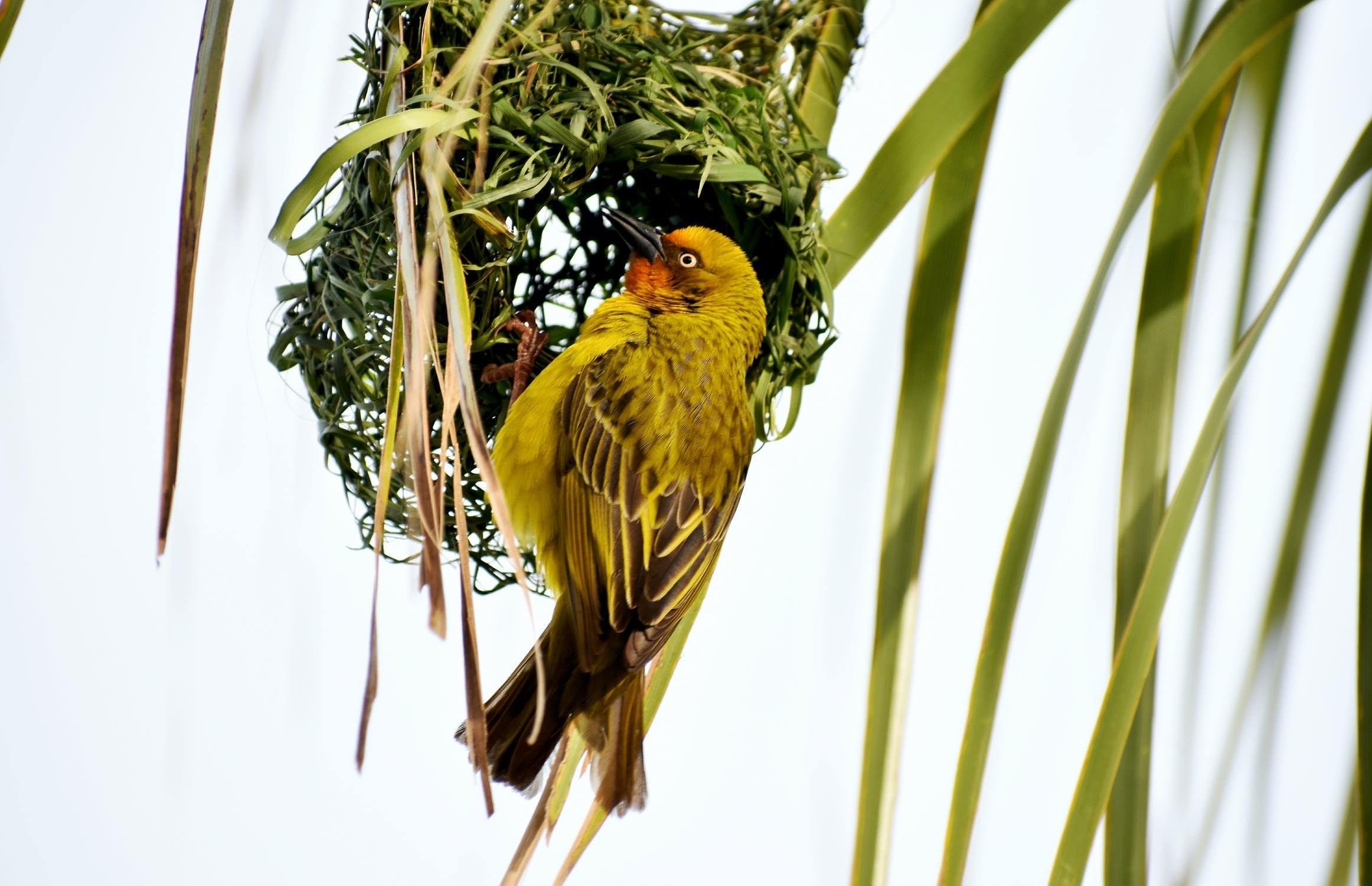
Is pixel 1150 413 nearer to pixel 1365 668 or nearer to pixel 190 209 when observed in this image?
pixel 1365 668

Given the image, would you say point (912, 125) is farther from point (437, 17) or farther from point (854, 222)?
point (437, 17)

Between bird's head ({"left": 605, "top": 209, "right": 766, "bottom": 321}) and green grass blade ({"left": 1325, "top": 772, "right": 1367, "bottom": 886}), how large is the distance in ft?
2.82

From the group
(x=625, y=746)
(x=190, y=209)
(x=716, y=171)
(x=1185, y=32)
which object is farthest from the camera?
(x=716, y=171)

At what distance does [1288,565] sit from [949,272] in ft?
1.20

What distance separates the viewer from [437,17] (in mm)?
1220

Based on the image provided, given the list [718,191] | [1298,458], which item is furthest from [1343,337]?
[718,191]

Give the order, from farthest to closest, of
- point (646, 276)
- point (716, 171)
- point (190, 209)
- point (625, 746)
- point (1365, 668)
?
point (646, 276) < point (716, 171) < point (625, 746) < point (1365, 668) < point (190, 209)

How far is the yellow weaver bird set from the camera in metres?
1.26

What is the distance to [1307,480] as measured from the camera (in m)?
0.91

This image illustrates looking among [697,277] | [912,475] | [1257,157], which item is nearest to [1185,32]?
[1257,157]

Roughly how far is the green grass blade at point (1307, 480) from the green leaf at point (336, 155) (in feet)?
2.31

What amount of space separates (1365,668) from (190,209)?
846mm

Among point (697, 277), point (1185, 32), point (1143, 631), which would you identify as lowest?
point (1143, 631)

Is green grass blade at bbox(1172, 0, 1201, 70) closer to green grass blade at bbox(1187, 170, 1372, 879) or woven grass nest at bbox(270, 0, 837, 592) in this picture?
green grass blade at bbox(1187, 170, 1372, 879)
